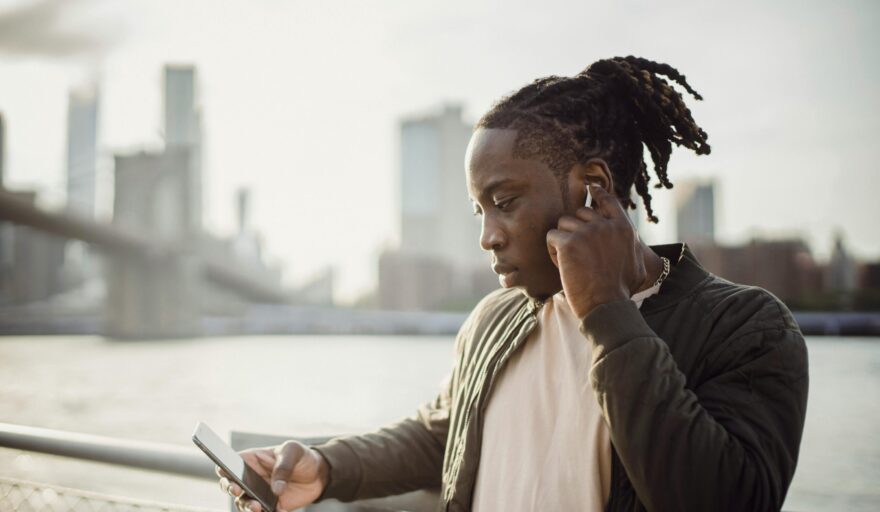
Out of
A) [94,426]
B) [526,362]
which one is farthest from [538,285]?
[94,426]

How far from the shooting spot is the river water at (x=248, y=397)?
985cm

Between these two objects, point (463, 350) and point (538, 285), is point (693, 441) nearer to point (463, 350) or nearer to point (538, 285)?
point (538, 285)

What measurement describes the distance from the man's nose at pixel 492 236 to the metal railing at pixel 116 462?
56 centimetres

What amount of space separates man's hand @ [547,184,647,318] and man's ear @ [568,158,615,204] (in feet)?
0.41

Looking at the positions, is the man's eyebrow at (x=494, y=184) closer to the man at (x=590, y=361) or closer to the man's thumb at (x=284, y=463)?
the man at (x=590, y=361)

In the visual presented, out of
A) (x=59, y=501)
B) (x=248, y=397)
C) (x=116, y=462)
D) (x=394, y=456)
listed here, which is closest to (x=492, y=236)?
(x=394, y=456)

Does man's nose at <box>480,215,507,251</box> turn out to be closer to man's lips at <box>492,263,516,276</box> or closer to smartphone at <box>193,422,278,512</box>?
man's lips at <box>492,263,516,276</box>

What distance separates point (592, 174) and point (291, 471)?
70cm

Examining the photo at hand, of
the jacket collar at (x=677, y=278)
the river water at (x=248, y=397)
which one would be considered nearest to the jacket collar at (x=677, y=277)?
the jacket collar at (x=677, y=278)

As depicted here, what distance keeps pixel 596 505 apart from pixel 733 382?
0.25 metres

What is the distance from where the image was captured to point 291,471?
1.32 metres

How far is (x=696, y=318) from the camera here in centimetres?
107

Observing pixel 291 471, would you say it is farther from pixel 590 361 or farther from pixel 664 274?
pixel 664 274

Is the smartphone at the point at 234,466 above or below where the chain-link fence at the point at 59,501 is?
above
